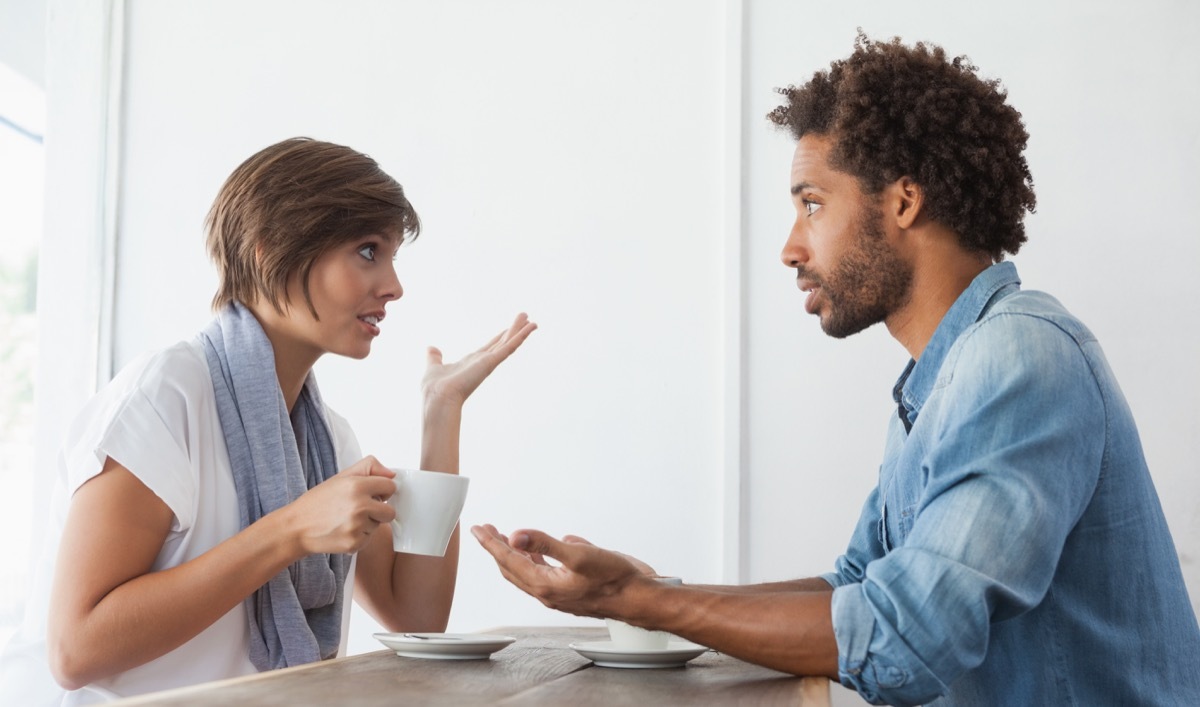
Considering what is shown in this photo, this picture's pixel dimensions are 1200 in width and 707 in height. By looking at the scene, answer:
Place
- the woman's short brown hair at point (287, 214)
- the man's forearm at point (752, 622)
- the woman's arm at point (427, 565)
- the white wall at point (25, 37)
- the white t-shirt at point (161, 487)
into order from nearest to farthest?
the man's forearm at point (752, 622), the white t-shirt at point (161, 487), the woman's short brown hair at point (287, 214), the woman's arm at point (427, 565), the white wall at point (25, 37)

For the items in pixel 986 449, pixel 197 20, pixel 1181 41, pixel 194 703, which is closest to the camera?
pixel 194 703

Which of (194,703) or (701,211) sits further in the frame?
(701,211)

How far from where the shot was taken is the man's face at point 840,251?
147cm

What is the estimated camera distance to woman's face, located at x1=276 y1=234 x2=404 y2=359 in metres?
1.66

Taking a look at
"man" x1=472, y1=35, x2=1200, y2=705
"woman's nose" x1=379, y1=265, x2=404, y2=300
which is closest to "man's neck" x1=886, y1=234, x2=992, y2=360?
"man" x1=472, y1=35, x2=1200, y2=705

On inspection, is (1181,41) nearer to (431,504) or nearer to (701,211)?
(701,211)

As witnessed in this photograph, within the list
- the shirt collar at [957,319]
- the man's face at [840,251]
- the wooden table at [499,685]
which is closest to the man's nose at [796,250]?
the man's face at [840,251]

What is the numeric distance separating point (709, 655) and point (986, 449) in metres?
0.53

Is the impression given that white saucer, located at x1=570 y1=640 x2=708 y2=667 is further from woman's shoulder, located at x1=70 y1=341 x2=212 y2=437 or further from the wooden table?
woman's shoulder, located at x1=70 y1=341 x2=212 y2=437

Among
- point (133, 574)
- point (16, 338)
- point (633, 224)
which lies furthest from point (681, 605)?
point (16, 338)

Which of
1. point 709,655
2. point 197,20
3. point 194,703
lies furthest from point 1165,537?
point 197,20

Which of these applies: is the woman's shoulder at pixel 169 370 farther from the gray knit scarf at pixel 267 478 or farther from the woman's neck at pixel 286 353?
the woman's neck at pixel 286 353

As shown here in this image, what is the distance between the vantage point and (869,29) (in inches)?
96.4

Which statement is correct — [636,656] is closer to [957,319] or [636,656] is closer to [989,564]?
[989,564]
